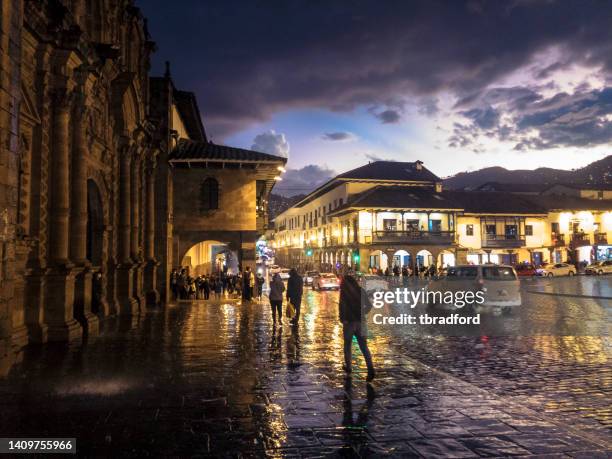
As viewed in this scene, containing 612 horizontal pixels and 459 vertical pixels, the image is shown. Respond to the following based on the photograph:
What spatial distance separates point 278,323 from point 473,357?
6910 millimetres

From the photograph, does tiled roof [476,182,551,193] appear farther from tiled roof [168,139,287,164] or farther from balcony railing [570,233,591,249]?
tiled roof [168,139,287,164]

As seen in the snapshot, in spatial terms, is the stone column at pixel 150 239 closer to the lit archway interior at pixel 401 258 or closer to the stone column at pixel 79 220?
the stone column at pixel 79 220

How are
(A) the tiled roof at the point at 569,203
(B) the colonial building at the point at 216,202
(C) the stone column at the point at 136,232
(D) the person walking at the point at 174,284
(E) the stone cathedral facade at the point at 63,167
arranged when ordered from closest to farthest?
(E) the stone cathedral facade at the point at 63,167 < (C) the stone column at the point at 136,232 < (D) the person walking at the point at 174,284 < (B) the colonial building at the point at 216,202 < (A) the tiled roof at the point at 569,203

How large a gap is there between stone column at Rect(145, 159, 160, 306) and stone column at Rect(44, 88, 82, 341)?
415 inches

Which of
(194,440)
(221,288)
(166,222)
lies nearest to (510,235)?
(221,288)

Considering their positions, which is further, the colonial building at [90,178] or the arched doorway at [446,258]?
the arched doorway at [446,258]

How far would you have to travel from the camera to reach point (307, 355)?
10.7 metres

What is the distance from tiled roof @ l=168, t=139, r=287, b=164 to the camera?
27.8 meters

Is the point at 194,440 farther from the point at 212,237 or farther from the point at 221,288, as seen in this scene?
the point at 221,288

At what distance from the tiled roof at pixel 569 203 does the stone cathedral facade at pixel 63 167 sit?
54.1 metres

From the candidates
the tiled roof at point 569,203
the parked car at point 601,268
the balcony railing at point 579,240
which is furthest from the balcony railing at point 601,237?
the parked car at point 601,268

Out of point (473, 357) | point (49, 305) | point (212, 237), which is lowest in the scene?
point (473, 357)

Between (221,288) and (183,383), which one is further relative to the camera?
(221,288)

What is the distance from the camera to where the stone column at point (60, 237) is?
12.5 m
